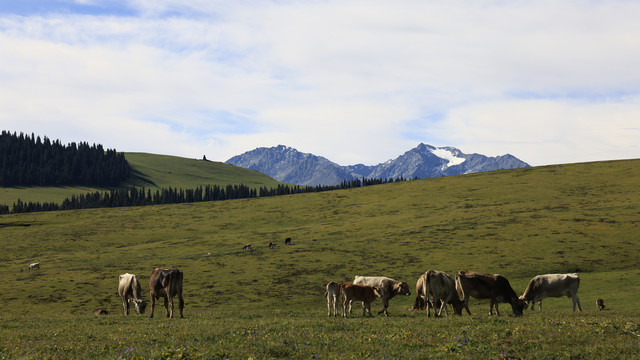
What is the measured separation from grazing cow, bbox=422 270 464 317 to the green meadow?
5.24ft

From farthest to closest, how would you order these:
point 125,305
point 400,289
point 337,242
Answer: point 337,242, point 125,305, point 400,289

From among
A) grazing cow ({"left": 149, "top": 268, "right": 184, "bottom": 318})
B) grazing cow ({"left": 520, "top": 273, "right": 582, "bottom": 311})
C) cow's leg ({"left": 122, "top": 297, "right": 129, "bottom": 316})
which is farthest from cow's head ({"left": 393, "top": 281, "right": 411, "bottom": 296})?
cow's leg ({"left": 122, "top": 297, "right": 129, "bottom": 316})

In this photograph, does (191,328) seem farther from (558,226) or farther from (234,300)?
(558,226)

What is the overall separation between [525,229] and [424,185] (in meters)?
70.0

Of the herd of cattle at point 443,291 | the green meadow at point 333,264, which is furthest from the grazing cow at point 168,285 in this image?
the herd of cattle at point 443,291

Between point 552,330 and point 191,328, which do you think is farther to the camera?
point 191,328

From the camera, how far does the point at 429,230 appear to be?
7962cm

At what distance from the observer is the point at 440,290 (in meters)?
27.2

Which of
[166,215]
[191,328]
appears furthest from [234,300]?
[166,215]

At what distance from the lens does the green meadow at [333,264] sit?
53.2ft

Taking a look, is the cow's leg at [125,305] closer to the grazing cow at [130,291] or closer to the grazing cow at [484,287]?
the grazing cow at [130,291]

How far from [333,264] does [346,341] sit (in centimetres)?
4365

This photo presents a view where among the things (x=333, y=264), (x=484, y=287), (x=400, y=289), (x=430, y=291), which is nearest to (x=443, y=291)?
(x=430, y=291)

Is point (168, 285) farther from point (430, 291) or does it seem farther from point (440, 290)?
point (440, 290)
